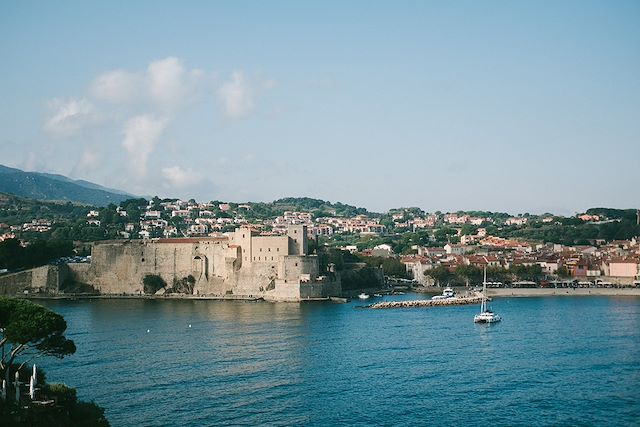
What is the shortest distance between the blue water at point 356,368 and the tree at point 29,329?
1.57 m

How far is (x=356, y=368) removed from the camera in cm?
1914

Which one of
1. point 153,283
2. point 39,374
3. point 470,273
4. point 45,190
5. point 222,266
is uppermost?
point 45,190

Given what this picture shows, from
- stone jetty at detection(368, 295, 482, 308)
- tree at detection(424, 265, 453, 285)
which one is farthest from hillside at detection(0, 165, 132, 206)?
stone jetty at detection(368, 295, 482, 308)

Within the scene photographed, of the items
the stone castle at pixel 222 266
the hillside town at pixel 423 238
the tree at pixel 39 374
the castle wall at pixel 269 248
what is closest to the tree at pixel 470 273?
the hillside town at pixel 423 238

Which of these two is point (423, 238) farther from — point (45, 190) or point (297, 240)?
point (45, 190)

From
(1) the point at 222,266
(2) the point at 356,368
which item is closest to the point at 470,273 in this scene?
(1) the point at 222,266

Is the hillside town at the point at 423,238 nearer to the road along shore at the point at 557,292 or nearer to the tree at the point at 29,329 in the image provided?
the road along shore at the point at 557,292

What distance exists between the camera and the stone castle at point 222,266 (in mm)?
36031

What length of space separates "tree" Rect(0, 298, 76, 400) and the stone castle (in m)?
21.6

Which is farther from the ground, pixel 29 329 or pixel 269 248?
pixel 269 248

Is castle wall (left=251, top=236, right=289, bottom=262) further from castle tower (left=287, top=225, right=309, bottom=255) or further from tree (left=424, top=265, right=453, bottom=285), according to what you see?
tree (left=424, top=265, right=453, bottom=285)

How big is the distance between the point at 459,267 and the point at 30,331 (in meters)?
33.8

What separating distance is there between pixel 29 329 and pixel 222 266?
25304 mm

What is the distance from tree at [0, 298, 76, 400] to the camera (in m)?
13.5
